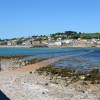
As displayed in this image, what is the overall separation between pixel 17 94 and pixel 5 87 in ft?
9.76

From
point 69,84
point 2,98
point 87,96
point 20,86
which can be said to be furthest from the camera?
point 69,84

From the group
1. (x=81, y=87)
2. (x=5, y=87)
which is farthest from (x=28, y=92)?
(x=81, y=87)

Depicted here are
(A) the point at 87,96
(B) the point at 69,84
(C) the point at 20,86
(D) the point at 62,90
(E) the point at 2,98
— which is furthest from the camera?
(B) the point at 69,84

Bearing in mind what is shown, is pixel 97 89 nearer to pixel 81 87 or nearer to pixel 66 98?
pixel 81 87

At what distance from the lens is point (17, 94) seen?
19.3 metres

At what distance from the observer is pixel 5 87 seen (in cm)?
2216

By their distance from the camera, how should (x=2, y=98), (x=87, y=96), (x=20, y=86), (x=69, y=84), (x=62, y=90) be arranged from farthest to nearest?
(x=69, y=84)
(x=20, y=86)
(x=62, y=90)
(x=87, y=96)
(x=2, y=98)

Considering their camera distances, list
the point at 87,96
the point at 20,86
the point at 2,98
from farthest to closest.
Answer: the point at 20,86 < the point at 87,96 < the point at 2,98

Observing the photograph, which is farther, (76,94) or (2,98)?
(76,94)

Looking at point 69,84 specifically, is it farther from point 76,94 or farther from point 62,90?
point 76,94

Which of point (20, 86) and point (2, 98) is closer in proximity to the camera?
point (2, 98)

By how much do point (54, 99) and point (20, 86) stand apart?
204 inches

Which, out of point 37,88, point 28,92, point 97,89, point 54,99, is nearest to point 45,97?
point 54,99

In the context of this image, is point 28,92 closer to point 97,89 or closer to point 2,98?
point 2,98
